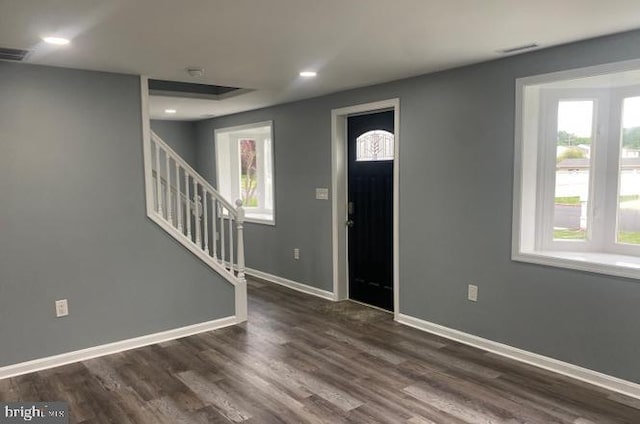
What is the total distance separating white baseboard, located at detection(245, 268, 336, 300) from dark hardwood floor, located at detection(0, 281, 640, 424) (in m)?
1.08

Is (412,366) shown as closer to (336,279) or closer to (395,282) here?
(395,282)

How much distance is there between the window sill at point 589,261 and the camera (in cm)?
282

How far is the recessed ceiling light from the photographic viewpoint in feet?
8.63

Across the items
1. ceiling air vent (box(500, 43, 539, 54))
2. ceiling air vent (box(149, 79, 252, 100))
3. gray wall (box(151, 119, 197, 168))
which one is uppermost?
ceiling air vent (box(149, 79, 252, 100))

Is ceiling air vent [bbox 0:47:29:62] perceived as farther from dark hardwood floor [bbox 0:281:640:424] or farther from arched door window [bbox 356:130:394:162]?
arched door window [bbox 356:130:394:162]

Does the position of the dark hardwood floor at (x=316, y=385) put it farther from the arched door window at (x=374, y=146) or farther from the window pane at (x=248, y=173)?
the window pane at (x=248, y=173)

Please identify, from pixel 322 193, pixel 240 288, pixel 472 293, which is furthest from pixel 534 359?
pixel 322 193

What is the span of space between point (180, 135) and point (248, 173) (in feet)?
4.34

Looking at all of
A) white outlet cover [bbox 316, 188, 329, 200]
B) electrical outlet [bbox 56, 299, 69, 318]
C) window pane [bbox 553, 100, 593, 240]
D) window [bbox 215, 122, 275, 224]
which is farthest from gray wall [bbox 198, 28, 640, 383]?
electrical outlet [bbox 56, 299, 69, 318]

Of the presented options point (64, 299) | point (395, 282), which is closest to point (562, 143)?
point (395, 282)

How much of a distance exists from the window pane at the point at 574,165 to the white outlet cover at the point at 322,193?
2.33 meters

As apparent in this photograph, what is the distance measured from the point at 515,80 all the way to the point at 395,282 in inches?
80.2

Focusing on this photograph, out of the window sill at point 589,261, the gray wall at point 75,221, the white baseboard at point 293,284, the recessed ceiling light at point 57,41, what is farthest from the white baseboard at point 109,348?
the window sill at point 589,261

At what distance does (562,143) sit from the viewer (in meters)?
3.36
